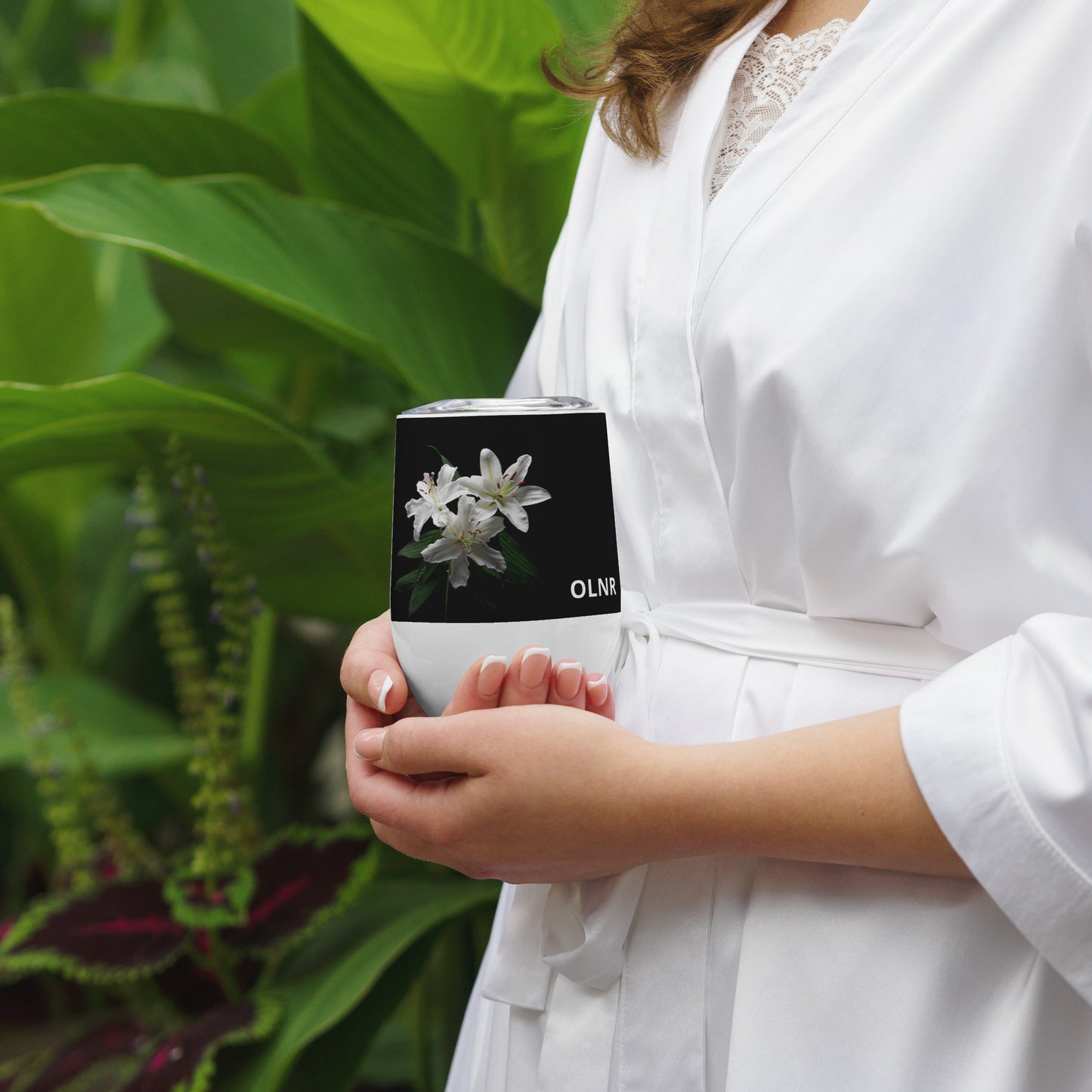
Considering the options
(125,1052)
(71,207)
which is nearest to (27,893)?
(125,1052)

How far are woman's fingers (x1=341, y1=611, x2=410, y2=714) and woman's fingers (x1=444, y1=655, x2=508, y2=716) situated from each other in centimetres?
4

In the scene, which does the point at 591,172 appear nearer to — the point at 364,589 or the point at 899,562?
the point at 899,562

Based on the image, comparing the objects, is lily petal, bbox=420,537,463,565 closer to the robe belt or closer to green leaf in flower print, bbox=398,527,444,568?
green leaf in flower print, bbox=398,527,444,568

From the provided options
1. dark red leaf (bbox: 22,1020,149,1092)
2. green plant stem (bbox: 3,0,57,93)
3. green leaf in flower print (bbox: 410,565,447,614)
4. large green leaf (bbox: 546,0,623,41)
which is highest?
green plant stem (bbox: 3,0,57,93)

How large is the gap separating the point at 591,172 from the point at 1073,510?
0.35 metres

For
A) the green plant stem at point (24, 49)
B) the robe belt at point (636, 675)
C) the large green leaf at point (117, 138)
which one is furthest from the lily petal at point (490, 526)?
the green plant stem at point (24, 49)

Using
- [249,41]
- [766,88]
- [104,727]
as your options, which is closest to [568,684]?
[766,88]

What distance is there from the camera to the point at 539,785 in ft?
1.36

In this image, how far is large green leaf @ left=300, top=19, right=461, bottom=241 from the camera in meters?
1.02

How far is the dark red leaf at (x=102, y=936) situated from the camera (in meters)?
0.91

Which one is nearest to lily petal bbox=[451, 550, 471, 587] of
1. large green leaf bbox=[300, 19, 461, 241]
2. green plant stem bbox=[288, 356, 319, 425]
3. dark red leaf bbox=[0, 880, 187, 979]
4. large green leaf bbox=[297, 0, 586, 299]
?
large green leaf bbox=[297, 0, 586, 299]

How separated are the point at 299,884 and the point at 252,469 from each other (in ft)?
1.25

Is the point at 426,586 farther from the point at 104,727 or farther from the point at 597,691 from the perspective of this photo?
the point at 104,727

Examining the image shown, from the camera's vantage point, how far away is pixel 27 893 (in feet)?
5.27
